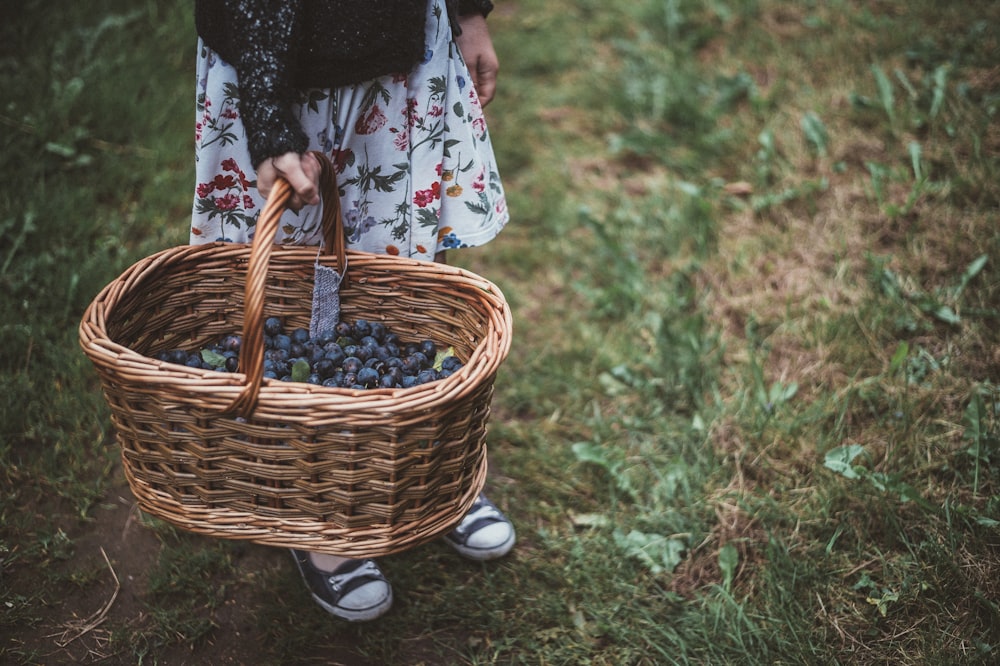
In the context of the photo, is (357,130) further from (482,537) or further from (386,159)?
(482,537)

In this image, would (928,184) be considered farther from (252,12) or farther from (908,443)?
(252,12)

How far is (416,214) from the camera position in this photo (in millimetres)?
1673

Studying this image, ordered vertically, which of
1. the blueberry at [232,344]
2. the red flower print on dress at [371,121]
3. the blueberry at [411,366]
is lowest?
the blueberry at [411,366]

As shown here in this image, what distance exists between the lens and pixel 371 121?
1566 millimetres

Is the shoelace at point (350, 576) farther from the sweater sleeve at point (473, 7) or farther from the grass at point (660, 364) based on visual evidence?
the sweater sleeve at point (473, 7)

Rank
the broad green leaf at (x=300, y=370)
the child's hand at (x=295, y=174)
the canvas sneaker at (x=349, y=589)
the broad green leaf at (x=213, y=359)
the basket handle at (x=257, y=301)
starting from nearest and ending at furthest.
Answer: the basket handle at (x=257, y=301) → the child's hand at (x=295, y=174) → the broad green leaf at (x=300, y=370) → the broad green leaf at (x=213, y=359) → the canvas sneaker at (x=349, y=589)

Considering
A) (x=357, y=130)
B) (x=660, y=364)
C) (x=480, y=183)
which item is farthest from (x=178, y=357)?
(x=660, y=364)

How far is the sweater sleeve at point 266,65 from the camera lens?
128 centimetres

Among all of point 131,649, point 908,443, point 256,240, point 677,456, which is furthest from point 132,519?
point 908,443

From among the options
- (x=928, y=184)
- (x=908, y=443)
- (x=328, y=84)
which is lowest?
(x=908, y=443)

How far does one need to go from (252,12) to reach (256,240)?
1.31 ft

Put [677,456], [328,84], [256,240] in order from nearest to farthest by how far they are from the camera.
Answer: [256,240], [328,84], [677,456]

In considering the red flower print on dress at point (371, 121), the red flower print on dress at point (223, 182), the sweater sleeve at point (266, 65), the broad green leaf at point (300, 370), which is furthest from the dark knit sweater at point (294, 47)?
the broad green leaf at point (300, 370)

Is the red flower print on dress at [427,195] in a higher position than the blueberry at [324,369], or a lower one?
higher
